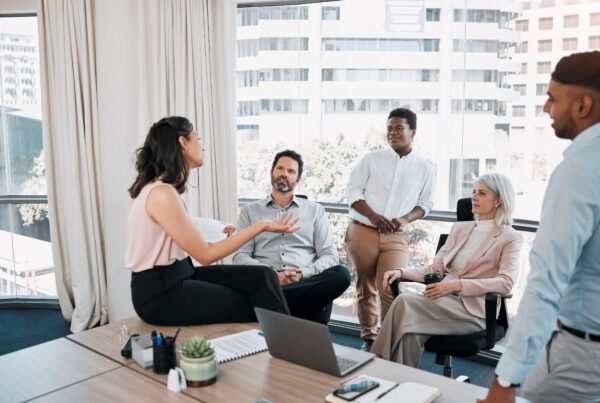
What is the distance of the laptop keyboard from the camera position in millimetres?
1856

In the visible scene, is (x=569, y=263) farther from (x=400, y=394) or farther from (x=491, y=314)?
(x=491, y=314)

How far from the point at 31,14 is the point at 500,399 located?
4751 mm

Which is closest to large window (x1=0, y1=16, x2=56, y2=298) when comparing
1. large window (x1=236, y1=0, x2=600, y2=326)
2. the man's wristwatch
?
Result: large window (x1=236, y1=0, x2=600, y2=326)

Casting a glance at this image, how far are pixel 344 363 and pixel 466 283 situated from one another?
1.20 m

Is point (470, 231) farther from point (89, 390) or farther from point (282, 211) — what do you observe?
point (89, 390)

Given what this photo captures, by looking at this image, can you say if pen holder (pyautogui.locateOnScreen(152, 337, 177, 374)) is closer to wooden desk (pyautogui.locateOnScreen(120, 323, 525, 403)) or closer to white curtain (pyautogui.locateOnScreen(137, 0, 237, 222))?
wooden desk (pyautogui.locateOnScreen(120, 323, 525, 403))

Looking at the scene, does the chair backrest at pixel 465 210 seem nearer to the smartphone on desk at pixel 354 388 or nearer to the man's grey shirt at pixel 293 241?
the man's grey shirt at pixel 293 241

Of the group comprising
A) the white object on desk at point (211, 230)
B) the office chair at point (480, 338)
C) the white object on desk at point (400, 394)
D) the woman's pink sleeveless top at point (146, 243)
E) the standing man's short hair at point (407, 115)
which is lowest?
the office chair at point (480, 338)

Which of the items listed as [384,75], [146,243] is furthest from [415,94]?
[146,243]

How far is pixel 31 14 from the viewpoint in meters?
4.75

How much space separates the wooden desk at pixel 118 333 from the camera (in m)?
2.10

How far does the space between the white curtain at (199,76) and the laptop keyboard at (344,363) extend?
2.60 metres

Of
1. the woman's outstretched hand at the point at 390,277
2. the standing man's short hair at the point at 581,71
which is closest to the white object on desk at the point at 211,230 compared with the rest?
the woman's outstretched hand at the point at 390,277

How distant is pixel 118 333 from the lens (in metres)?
2.29
